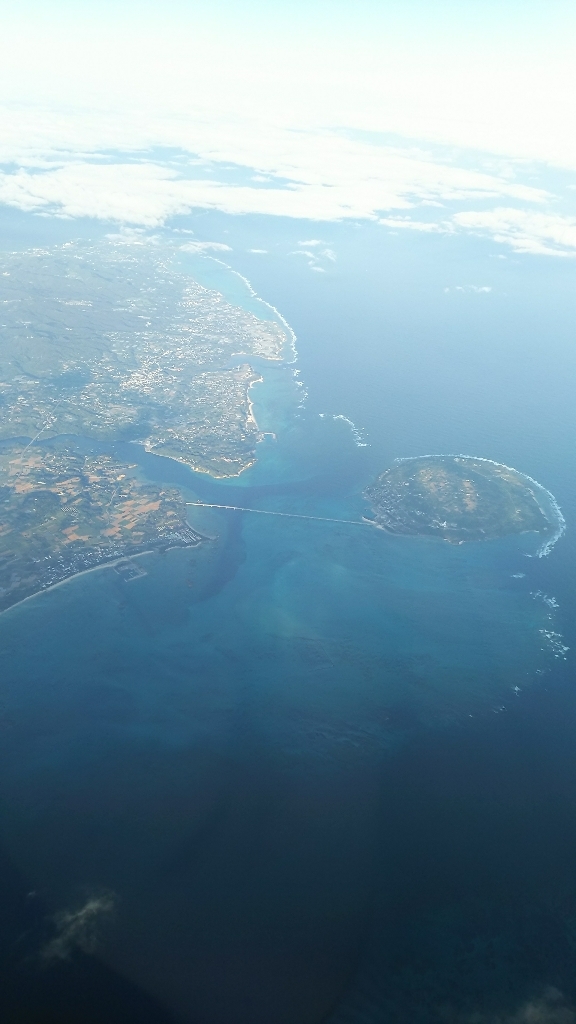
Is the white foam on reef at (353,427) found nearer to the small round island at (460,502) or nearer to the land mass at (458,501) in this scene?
the land mass at (458,501)

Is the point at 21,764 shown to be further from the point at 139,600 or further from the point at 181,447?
the point at 181,447

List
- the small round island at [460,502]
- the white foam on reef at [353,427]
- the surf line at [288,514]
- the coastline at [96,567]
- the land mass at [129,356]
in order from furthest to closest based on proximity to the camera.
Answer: the white foam on reef at [353,427]
the land mass at [129,356]
the surf line at [288,514]
the small round island at [460,502]
the coastline at [96,567]

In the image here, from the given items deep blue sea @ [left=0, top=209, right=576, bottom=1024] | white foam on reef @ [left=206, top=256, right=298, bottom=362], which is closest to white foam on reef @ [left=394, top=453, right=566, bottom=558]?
deep blue sea @ [left=0, top=209, right=576, bottom=1024]

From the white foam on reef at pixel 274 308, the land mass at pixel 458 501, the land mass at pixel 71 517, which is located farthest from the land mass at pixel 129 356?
the land mass at pixel 458 501

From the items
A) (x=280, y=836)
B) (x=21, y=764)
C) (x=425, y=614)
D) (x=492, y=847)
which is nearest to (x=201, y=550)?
(x=425, y=614)

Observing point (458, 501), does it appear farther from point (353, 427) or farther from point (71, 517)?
point (71, 517)

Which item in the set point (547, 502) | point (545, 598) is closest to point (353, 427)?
point (547, 502)
